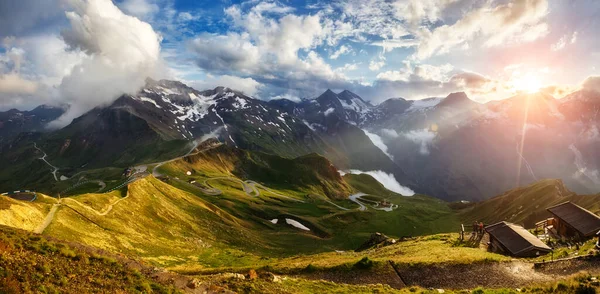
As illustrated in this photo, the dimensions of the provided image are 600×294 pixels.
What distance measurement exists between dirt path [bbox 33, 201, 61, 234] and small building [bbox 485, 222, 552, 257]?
2938 inches

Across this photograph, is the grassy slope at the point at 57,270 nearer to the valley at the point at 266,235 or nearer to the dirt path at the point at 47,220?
the valley at the point at 266,235

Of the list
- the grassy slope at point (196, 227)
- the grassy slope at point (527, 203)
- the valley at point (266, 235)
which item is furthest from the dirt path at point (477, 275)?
the grassy slope at point (527, 203)

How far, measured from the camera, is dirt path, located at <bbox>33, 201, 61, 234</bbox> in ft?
175

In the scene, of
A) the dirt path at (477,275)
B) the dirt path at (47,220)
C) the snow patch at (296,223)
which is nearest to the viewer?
the dirt path at (477,275)

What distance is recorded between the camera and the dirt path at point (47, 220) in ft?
175

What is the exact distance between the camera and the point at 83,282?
79.1 feet

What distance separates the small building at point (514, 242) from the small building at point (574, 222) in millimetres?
8423

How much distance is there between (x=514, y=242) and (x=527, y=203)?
411 feet

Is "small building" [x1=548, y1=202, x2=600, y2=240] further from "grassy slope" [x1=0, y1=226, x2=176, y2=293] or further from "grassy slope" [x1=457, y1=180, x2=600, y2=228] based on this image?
"grassy slope" [x1=0, y1=226, x2=176, y2=293]

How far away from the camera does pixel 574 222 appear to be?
59.2 m

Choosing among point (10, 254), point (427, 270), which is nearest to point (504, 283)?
point (427, 270)

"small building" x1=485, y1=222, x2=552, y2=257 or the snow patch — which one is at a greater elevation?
"small building" x1=485, y1=222, x2=552, y2=257

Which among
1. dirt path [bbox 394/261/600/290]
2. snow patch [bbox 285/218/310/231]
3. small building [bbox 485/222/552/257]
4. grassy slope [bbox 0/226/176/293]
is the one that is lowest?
snow patch [bbox 285/218/310/231]

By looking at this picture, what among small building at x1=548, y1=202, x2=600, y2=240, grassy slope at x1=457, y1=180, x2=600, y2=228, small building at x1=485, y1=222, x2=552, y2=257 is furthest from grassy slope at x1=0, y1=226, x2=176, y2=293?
grassy slope at x1=457, y1=180, x2=600, y2=228
